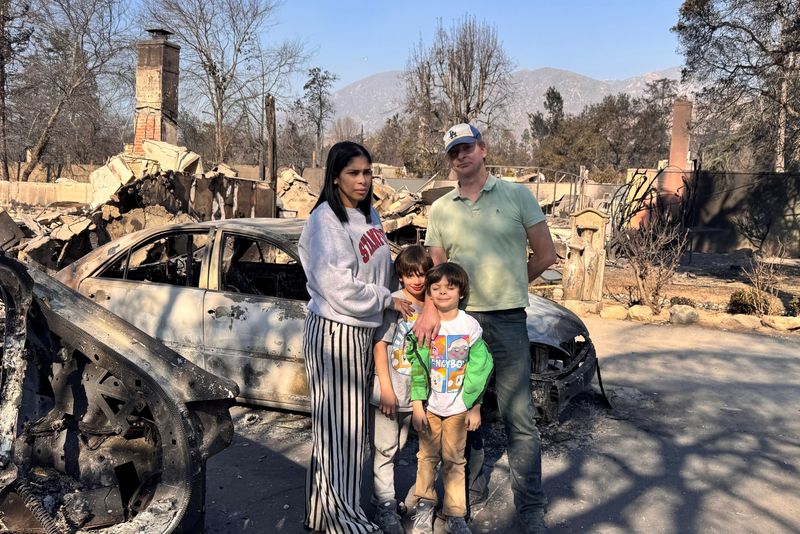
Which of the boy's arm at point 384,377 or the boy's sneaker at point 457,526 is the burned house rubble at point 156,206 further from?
the boy's sneaker at point 457,526

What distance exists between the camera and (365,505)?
131 inches

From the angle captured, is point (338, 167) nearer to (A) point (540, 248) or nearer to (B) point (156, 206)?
(A) point (540, 248)

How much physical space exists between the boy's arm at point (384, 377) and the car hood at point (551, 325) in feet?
5.08

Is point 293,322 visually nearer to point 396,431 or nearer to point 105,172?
point 396,431

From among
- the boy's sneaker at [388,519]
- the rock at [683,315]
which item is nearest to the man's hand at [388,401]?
the boy's sneaker at [388,519]

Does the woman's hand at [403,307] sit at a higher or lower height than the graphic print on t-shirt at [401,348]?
higher

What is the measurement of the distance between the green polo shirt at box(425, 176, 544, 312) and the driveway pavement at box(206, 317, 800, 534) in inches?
48.6

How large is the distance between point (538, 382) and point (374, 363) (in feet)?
5.49

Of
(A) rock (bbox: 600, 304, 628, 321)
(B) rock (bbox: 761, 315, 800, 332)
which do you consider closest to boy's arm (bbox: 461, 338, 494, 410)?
(A) rock (bbox: 600, 304, 628, 321)

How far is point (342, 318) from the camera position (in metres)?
2.69

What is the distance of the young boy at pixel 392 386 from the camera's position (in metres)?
2.93

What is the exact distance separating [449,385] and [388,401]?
315mm

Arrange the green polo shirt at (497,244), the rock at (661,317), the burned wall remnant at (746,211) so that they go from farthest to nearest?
1. the burned wall remnant at (746,211)
2. the rock at (661,317)
3. the green polo shirt at (497,244)

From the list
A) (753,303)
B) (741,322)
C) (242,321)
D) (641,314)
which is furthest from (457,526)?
(753,303)
